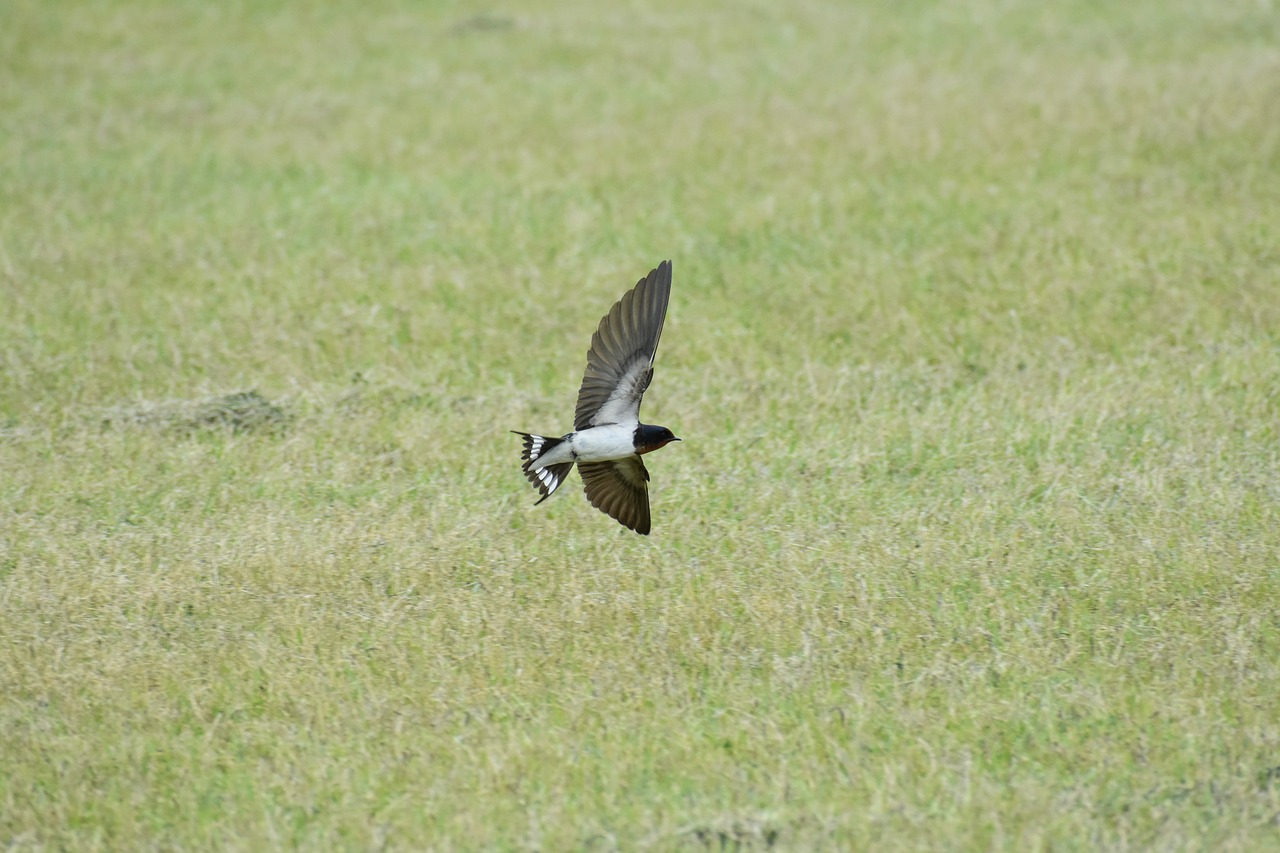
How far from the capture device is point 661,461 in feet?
24.7

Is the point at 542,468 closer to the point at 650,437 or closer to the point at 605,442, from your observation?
the point at 605,442

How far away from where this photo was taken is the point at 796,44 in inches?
656

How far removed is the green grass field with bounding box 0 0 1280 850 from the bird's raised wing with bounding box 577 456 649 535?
0.22 metres

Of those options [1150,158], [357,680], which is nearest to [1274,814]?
[357,680]

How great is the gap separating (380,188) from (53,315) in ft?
10.6

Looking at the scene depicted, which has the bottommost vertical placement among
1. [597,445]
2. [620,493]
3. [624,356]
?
[620,493]

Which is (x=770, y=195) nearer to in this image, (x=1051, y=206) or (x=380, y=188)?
(x=1051, y=206)

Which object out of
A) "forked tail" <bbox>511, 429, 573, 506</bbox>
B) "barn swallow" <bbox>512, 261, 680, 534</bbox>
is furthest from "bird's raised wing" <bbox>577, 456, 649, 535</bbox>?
"forked tail" <bbox>511, 429, 573, 506</bbox>

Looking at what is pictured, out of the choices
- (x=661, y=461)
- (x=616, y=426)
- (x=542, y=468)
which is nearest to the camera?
(x=616, y=426)

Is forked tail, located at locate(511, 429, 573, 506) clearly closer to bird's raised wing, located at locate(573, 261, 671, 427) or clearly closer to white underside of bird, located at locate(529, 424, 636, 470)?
white underside of bird, located at locate(529, 424, 636, 470)

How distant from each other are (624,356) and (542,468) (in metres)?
0.55

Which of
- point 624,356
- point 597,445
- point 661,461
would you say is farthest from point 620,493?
point 661,461

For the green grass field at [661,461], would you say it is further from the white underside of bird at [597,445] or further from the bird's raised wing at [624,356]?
the bird's raised wing at [624,356]

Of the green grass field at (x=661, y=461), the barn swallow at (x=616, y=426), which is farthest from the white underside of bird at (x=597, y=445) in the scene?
the green grass field at (x=661, y=461)
